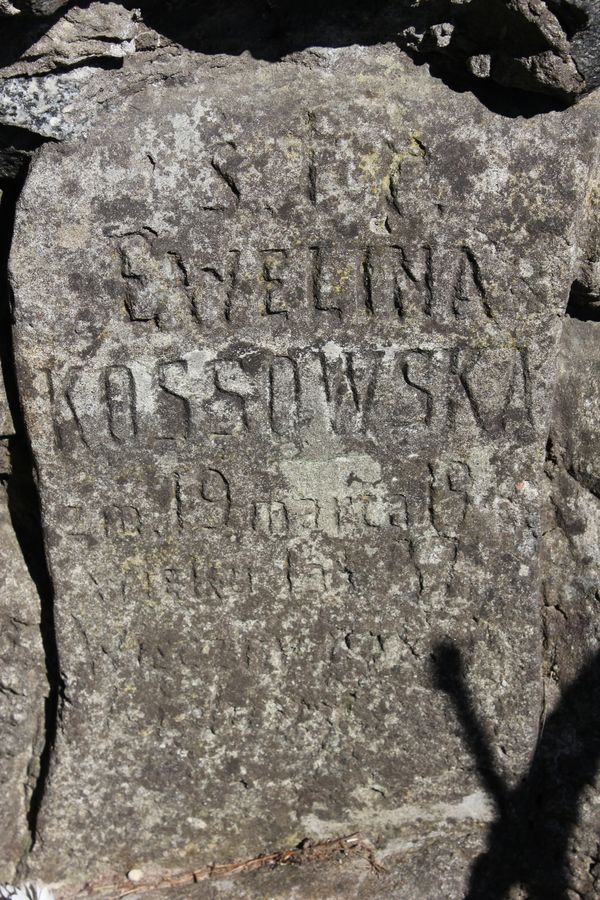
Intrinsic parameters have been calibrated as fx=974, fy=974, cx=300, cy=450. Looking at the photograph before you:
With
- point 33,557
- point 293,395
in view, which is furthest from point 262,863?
point 293,395

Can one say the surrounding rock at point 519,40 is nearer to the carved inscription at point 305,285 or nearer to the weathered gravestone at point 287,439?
the weathered gravestone at point 287,439

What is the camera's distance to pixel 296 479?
2.20m

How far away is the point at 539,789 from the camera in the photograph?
2.47m

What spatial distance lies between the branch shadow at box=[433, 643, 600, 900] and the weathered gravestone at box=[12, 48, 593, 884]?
0.15 feet

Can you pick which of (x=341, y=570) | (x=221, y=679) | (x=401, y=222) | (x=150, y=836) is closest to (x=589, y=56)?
(x=401, y=222)

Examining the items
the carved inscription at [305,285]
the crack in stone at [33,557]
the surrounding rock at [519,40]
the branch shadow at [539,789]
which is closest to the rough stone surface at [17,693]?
the crack in stone at [33,557]

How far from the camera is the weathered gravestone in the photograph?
2.00 meters

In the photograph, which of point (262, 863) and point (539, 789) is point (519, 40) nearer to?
point (539, 789)

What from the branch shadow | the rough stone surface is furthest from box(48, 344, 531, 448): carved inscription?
the branch shadow

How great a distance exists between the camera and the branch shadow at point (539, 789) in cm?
235

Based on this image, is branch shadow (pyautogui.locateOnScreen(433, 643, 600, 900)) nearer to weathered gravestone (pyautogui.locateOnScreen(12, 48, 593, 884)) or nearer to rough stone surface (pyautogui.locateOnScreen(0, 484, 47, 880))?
weathered gravestone (pyautogui.locateOnScreen(12, 48, 593, 884))

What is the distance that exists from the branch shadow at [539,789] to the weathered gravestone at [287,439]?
46mm

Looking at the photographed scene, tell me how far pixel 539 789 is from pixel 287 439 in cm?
113

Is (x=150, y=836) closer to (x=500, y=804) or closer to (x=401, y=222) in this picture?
(x=500, y=804)
